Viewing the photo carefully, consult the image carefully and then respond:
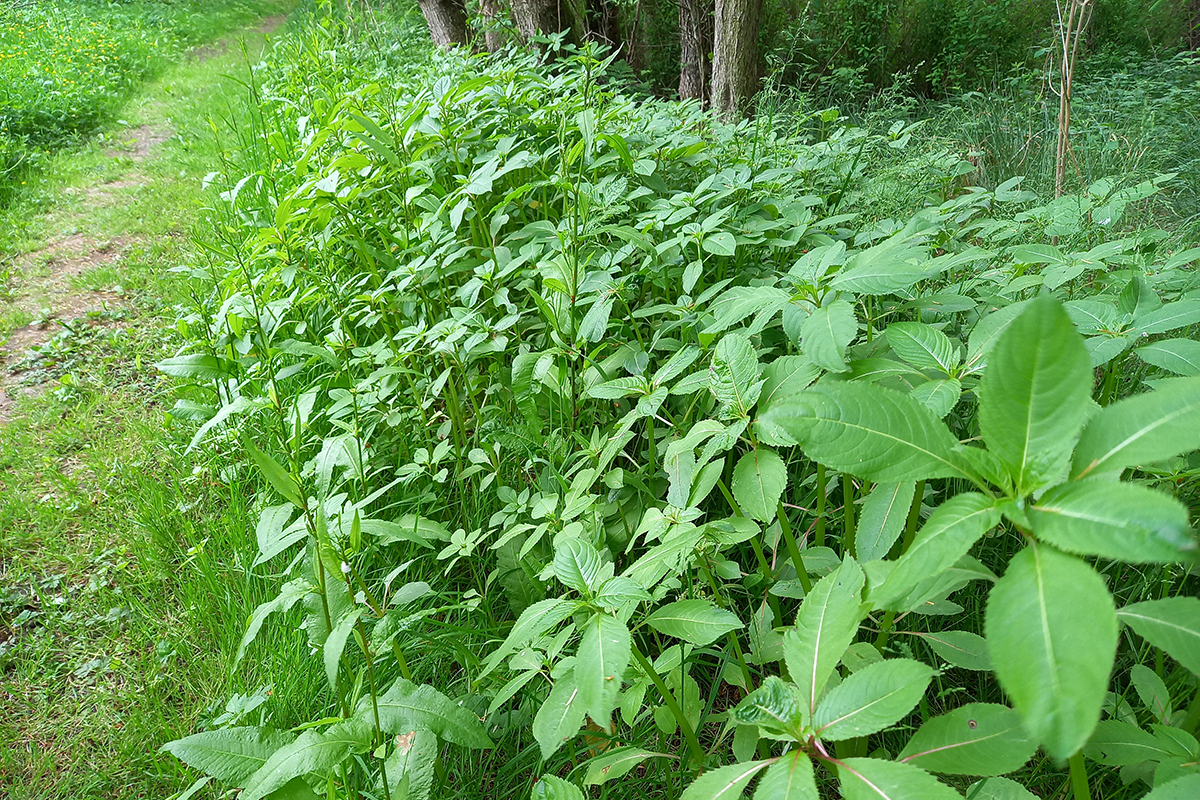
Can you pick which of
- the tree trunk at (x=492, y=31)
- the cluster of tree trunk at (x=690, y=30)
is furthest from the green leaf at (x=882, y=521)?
the tree trunk at (x=492, y=31)

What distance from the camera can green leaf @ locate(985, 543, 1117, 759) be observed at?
54 centimetres

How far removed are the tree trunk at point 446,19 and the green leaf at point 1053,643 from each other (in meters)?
7.18

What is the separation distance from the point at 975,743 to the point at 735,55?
554cm

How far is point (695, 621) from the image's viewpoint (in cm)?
120

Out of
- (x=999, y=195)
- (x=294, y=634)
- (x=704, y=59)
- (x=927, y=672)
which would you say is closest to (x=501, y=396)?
(x=294, y=634)

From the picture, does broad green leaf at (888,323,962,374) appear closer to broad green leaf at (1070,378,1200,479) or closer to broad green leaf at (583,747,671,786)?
broad green leaf at (1070,378,1200,479)

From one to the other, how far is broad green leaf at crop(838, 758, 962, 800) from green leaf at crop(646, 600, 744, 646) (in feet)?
1.11

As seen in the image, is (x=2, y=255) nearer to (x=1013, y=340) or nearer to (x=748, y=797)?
(x=748, y=797)

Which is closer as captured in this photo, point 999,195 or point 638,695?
point 638,695

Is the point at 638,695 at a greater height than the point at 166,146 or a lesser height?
lesser

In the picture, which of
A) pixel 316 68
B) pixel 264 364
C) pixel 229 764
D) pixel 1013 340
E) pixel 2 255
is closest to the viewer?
pixel 1013 340

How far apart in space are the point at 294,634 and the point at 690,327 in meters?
1.30

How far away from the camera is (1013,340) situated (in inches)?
27.2

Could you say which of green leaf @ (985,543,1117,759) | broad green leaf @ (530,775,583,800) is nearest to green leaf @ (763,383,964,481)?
green leaf @ (985,543,1117,759)
